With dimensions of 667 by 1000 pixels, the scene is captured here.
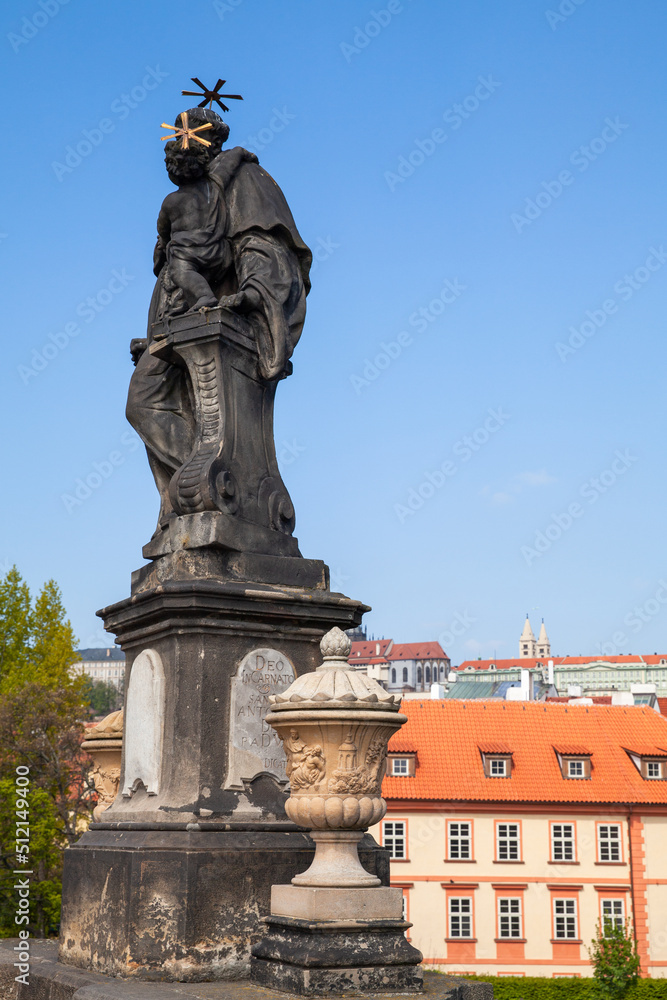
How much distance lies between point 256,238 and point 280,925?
13.1 ft

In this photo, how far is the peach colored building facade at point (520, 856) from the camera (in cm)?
3488

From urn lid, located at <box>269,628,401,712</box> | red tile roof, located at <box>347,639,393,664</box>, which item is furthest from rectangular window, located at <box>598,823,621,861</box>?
red tile roof, located at <box>347,639,393,664</box>

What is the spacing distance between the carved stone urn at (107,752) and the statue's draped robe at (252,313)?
5.04ft

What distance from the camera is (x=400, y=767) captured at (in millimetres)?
35875

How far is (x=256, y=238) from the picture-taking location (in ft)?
21.7

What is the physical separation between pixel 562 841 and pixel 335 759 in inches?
1335

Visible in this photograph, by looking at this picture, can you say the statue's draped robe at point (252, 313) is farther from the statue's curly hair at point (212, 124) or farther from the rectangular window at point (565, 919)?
the rectangular window at point (565, 919)

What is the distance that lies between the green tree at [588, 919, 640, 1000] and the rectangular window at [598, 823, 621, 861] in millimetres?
3525

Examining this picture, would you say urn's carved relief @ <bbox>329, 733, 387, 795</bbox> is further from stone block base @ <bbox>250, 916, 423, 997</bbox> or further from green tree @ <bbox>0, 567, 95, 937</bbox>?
green tree @ <bbox>0, 567, 95, 937</bbox>

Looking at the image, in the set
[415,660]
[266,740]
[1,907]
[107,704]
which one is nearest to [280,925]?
[266,740]

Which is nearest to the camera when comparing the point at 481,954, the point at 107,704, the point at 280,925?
the point at 280,925

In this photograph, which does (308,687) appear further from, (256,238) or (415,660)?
(415,660)

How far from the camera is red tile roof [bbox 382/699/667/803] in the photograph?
1421 inches

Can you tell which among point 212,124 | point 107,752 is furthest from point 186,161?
point 107,752
